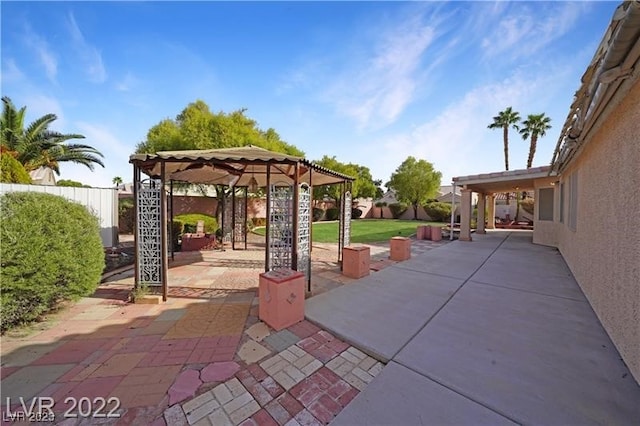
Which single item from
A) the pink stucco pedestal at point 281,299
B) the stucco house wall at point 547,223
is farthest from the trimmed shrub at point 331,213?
the pink stucco pedestal at point 281,299

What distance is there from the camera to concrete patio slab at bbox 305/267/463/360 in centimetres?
312

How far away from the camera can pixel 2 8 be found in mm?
4039

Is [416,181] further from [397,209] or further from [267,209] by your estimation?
[267,209]

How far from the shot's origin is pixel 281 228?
4.91 m

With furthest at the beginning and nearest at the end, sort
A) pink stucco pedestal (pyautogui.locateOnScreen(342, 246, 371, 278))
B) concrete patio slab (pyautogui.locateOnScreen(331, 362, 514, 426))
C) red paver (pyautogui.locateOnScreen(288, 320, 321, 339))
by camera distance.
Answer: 1. pink stucco pedestal (pyautogui.locateOnScreen(342, 246, 371, 278))
2. red paver (pyautogui.locateOnScreen(288, 320, 321, 339))
3. concrete patio slab (pyautogui.locateOnScreen(331, 362, 514, 426))

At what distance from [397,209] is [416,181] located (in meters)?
4.95

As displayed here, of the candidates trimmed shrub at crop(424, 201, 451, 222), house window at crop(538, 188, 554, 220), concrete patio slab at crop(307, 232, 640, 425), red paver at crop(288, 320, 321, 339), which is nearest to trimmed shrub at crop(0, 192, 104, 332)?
red paver at crop(288, 320, 321, 339)

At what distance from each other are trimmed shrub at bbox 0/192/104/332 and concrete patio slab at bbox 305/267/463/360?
3552 mm

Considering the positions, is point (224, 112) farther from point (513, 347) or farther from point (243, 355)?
point (513, 347)

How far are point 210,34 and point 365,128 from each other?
7290 millimetres

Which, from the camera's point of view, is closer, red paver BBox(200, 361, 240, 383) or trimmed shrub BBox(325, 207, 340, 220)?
red paver BBox(200, 361, 240, 383)

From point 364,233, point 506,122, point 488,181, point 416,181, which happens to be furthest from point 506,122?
point 364,233

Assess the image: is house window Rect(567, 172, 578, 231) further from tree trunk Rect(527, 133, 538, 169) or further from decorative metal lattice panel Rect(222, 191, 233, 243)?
tree trunk Rect(527, 133, 538, 169)

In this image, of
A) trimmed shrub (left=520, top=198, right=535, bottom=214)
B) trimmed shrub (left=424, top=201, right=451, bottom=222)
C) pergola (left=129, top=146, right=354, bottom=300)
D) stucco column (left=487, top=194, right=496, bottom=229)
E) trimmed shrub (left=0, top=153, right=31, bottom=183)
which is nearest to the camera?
pergola (left=129, top=146, right=354, bottom=300)
